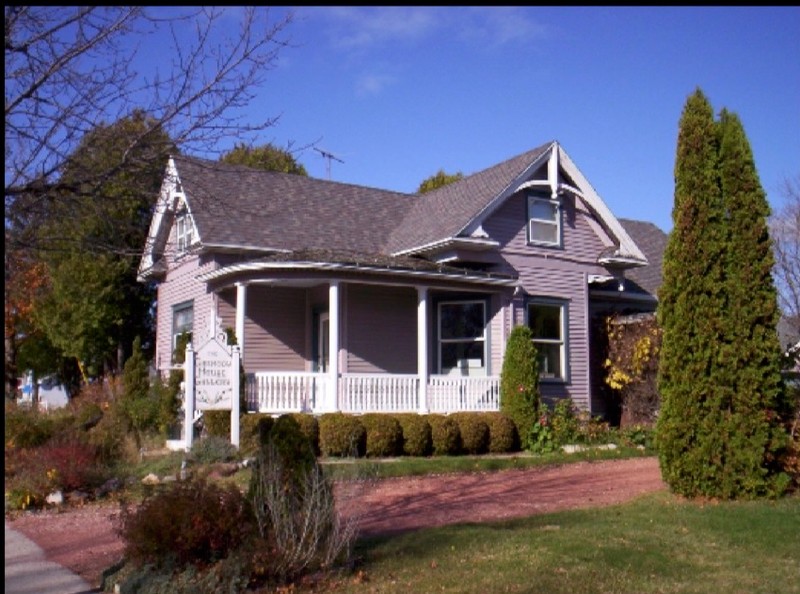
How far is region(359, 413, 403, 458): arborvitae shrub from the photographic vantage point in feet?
54.5

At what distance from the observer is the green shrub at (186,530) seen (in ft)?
25.2

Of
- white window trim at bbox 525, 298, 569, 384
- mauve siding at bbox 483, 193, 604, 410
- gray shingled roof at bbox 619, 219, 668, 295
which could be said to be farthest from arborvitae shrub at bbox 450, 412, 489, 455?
gray shingled roof at bbox 619, 219, 668, 295

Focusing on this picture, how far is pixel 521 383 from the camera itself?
1883cm

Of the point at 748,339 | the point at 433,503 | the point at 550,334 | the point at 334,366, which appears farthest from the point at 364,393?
the point at 748,339

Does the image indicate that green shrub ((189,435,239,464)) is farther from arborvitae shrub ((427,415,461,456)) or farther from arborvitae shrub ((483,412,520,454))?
arborvitae shrub ((483,412,520,454))

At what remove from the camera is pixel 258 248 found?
63.1 feet

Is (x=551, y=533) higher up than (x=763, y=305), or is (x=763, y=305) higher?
(x=763, y=305)

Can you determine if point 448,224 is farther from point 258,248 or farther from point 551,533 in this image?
point 551,533

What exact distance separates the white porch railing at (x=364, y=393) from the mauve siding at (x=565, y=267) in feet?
7.77

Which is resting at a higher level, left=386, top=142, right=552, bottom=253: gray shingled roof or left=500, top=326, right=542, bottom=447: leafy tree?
left=386, top=142, right=552, bottom=253: gray shingled roof

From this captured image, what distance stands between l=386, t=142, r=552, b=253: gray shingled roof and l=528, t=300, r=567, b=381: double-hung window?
2726 millimetres

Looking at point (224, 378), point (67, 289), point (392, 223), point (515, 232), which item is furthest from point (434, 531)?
point (67, 289)

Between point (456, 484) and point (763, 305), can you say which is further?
point (456, 484)

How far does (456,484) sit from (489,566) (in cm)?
613
